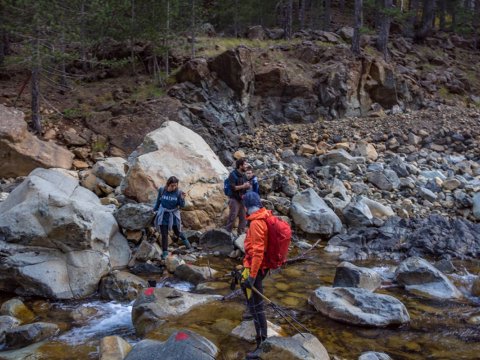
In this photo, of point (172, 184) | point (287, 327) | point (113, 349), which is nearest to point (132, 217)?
point (172, 184)

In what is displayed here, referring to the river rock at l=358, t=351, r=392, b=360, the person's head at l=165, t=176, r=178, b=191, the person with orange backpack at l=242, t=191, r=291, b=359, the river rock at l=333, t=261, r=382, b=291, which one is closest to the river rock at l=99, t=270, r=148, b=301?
the person's head at l=165, t=176, r=178, b=191

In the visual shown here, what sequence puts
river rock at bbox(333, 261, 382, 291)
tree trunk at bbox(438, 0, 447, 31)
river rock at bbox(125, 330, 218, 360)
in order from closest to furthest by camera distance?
river rock at bbox(125, 330, 218, 360)
river rock at bbox(333, 261, 382, 291)
tree trunk at bbox(438, 0, 447, 31)

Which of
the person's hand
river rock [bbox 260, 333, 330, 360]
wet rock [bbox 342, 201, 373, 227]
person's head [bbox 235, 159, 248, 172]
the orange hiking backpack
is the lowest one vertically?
wet rock [bbox 342, 201, 373, 227]

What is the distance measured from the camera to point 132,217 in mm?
10367

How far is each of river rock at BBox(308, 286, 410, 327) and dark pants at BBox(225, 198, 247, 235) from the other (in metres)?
3.83

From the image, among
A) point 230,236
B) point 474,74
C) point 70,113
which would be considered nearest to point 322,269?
point 230,236

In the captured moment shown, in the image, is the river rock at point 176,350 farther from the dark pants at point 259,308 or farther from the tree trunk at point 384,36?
the tree trunk at point 384,36

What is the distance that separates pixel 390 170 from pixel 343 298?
36.8ft

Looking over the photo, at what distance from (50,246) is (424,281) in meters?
7.59

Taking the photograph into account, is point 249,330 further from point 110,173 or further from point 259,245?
point 110,173

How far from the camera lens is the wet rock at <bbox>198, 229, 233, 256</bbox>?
11.0m

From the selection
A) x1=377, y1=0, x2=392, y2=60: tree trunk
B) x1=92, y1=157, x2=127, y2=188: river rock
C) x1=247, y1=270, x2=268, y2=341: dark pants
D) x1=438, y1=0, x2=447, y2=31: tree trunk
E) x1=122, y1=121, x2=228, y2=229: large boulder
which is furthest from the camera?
x1=438, y1=0, x2=447, y2=31: tree trunk

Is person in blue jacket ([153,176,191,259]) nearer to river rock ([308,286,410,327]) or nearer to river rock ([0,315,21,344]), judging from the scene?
river rock ([0,315,21,344])

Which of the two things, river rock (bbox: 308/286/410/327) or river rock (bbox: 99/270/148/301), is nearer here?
river rock (bbox: 308/286/410/327)
